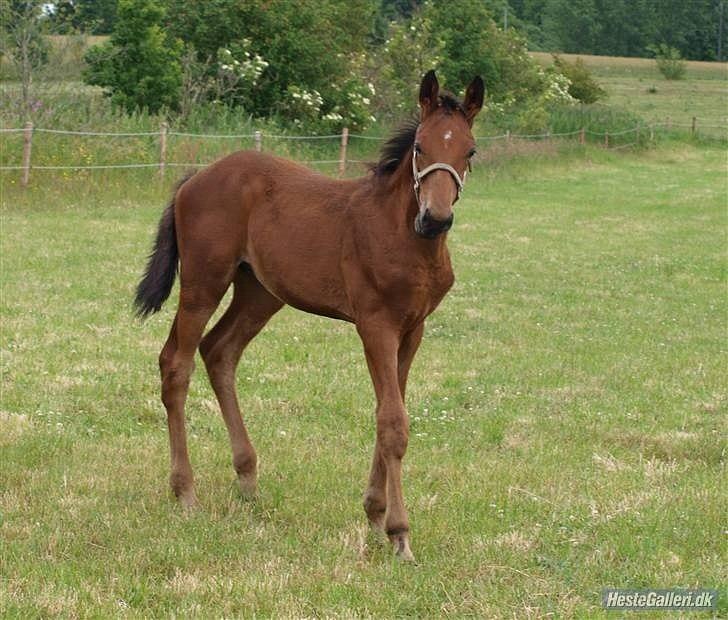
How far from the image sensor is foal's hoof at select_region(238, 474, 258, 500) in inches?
222

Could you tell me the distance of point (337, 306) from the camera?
5.21 metres

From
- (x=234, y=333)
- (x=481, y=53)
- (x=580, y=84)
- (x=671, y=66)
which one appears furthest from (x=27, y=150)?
(x=671, y=66)

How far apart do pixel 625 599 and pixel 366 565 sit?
112 cm

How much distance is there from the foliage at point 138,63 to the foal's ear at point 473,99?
21081 mm

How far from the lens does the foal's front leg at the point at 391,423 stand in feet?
15.5

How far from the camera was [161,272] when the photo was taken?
5984 mm

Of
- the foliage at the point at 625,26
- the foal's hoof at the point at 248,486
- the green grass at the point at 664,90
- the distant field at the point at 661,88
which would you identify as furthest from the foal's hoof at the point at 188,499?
the foliage at the point at 625,26

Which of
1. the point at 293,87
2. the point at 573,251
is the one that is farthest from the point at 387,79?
the point at 573,251

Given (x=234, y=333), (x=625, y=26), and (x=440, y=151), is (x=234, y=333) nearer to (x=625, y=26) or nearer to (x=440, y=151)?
(x=440, y=151)

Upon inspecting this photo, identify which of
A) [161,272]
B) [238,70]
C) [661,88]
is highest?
[661,88]

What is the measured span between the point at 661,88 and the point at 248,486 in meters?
71.2

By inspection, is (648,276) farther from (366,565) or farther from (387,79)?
(387,79)

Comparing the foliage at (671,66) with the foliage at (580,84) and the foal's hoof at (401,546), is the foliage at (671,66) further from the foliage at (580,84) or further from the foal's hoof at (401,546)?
the foal's hoof at (401,546)

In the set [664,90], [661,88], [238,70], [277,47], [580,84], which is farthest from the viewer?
[661,88]
